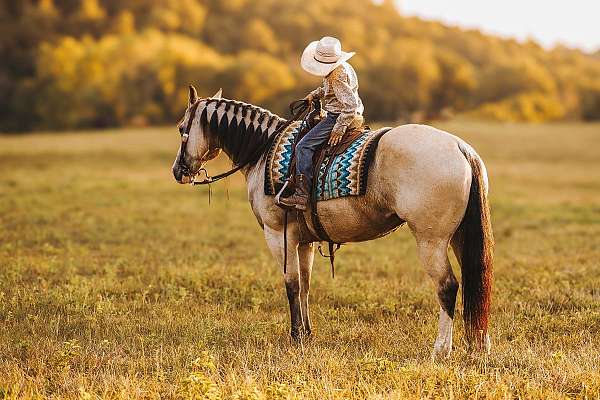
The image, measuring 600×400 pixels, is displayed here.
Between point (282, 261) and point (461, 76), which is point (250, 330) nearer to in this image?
point (282, 261)

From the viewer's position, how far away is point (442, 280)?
6.00 metres

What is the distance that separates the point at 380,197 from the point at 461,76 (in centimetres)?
5902

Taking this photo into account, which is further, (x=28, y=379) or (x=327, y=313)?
(x=327, y=313)

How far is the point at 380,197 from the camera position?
620cm

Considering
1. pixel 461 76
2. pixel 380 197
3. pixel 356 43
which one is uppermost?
pixel 356 43

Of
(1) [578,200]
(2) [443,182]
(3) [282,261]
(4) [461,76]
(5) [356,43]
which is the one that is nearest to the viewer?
(2) [443,182]

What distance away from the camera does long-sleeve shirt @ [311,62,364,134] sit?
644cm

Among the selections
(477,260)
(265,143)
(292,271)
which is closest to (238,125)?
(265,143)

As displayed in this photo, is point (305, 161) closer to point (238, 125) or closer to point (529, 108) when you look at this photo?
point (238, 125)

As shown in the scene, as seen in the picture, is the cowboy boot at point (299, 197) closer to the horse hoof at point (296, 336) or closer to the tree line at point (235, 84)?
the horse hoof at point (296, 336)

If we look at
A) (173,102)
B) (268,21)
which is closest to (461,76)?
(173,102)

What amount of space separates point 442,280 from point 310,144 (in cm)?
182

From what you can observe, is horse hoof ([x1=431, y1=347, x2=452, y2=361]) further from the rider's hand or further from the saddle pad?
the rider's hand

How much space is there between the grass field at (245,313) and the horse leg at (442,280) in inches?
5.5
